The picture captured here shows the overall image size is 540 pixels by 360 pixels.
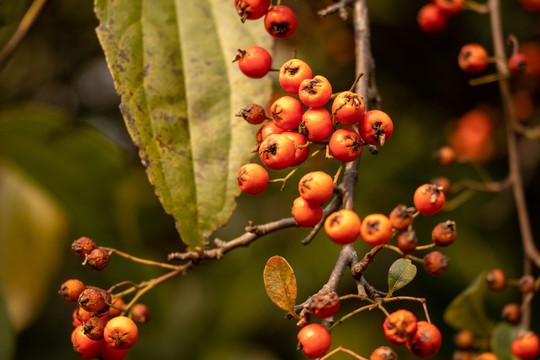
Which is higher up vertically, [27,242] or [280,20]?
[280,20]

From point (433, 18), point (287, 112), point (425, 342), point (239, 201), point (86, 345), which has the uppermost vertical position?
point (433, 18)

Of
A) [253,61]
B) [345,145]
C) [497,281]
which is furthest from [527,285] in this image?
[253,61]

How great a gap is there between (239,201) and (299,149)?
2550 millimetres

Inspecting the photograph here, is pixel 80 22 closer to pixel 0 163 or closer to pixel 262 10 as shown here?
pixel 0 163

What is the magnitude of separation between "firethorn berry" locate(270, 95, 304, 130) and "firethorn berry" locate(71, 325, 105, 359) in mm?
655

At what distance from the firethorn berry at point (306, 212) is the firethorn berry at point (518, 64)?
1.23 metres

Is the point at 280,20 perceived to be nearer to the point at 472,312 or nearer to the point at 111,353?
the point at 111,353

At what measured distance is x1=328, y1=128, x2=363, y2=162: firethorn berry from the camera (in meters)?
1.11

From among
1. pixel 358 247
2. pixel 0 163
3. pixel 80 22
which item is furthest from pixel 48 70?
pixel 358 247

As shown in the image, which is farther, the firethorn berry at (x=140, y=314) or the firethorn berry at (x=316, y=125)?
the firethorn berry at (x=140, y=314)

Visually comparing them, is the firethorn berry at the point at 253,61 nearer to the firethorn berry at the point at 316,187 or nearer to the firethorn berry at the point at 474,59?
the firethorn berry at the point at 316,187

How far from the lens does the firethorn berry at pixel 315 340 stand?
1038 mm

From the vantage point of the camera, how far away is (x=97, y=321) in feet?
3.93

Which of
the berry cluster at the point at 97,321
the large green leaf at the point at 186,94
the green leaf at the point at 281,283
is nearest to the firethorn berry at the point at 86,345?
the berry cluster at the point at 97,321
